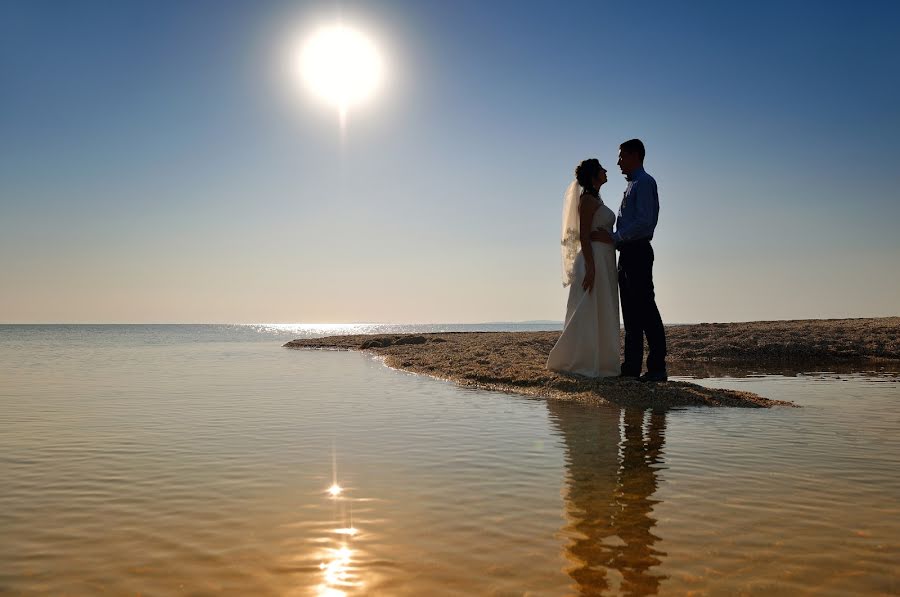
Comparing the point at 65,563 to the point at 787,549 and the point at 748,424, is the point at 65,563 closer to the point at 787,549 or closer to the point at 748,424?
the point at 787,549

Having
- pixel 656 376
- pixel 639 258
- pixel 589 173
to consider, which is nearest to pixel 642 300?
pixel 639 258

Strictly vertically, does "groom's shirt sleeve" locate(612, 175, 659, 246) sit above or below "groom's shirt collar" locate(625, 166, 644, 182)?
below

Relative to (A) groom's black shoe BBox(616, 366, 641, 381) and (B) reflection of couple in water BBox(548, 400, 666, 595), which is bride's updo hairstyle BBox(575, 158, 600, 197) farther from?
(B) reflection of couple in water BBox(548, 400, 666, 595)

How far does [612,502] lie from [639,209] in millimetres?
5758

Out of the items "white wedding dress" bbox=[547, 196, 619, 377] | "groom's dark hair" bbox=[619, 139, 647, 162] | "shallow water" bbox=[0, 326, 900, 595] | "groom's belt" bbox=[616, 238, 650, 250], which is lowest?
"shallow water" bbox=[0, 326, 900, 595]

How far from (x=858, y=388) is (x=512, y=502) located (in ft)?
26.1

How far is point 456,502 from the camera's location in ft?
11.3

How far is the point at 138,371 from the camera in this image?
48.3ft

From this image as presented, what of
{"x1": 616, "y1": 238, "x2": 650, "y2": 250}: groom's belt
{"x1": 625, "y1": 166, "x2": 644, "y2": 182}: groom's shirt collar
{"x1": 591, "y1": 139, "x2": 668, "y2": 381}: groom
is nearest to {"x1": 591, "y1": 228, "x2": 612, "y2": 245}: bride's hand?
{"x1": 591, "y1": 139, "x2": 668, "y2": 381}: groom

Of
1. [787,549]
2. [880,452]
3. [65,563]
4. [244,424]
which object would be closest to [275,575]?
[65,563]

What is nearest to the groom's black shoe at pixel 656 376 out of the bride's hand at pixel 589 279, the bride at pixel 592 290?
the bride at pixel 592 290

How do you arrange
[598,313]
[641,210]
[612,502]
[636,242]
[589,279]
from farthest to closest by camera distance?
[598,313] < [589,279] < [636,242] < [641,210] < [612,502]

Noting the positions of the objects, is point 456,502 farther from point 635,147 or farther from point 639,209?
point 635,147

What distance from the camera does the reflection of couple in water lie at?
2.42 m
